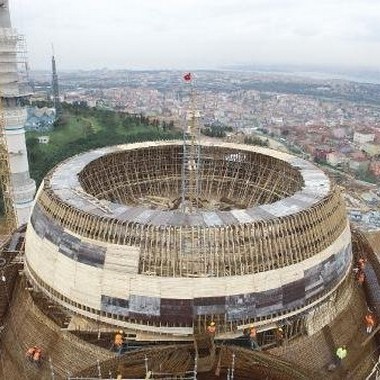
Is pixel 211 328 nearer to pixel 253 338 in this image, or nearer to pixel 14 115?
pixel 253 338


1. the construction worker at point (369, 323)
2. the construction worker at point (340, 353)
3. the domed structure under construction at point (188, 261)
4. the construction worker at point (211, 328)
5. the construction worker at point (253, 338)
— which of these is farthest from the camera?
the construction worker at point (369, 323)

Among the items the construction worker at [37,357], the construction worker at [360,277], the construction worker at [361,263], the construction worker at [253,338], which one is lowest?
the construction worker at [37,357]

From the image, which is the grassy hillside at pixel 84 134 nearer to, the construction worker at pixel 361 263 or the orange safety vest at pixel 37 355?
the orange safety vest at pixel 37 355

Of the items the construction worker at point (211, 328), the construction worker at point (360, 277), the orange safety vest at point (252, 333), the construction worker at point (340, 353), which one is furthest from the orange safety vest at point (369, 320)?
the construction worker at point (211, 328)

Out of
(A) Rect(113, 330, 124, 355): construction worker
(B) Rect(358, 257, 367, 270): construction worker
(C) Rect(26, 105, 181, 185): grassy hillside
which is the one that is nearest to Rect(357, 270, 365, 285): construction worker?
(B) Rect(358, 257, 367, 270): construction worker

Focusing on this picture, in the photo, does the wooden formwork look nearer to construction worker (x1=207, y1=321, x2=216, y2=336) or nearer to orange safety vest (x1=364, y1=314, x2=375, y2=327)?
construction worker (x1=207, y1=321, x2=216, y2=336)

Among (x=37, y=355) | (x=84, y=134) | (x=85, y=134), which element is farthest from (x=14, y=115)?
(x=84, y=134)
